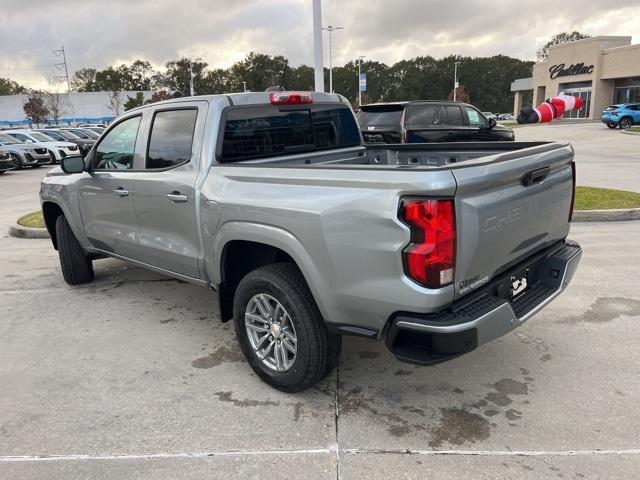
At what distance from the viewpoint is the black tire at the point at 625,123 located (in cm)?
3192

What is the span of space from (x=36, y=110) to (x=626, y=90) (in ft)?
213

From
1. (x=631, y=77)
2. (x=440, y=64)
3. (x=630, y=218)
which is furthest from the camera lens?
(x=440, y=64)

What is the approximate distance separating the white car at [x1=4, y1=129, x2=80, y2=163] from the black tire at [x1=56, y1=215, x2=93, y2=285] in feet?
57.0

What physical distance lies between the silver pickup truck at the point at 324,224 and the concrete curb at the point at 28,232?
13.4ft

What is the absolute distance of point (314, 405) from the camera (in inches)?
131

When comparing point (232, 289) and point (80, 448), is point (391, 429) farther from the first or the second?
point (80, 448)

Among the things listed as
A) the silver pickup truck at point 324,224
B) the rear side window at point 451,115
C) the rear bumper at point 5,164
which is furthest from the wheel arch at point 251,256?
the rear bumper at point 5,164

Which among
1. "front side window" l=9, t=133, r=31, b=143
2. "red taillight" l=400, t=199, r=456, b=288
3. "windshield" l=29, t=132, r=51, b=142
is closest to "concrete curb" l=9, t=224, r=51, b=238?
"red taillight" l=400, t=199, r=456, b=288

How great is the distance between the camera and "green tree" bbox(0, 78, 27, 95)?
11731 cm

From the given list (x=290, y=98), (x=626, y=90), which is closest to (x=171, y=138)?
(x=290, y=98)

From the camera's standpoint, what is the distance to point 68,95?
78.4 meters

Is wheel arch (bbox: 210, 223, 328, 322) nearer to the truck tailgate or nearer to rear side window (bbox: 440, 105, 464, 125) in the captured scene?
the truck tailgate

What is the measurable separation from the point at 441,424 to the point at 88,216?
3831 mm

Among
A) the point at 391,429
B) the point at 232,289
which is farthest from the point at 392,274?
the point at 232,289
